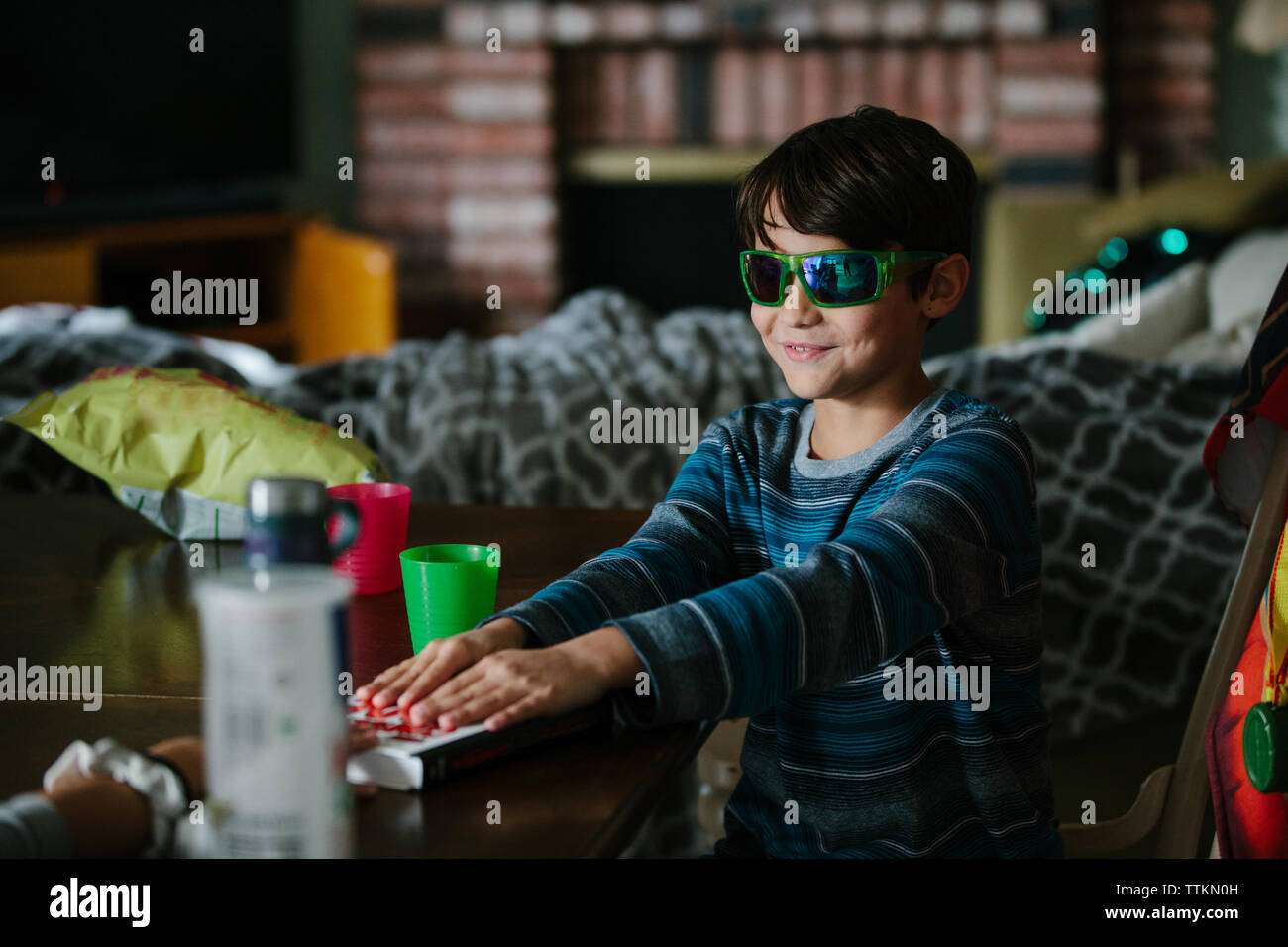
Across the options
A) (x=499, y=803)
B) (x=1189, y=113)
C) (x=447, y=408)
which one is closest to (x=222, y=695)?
(x=499, y=803)

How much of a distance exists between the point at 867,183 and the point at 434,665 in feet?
1.56

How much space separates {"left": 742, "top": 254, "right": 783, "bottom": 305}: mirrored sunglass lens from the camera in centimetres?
102

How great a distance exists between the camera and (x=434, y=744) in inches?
28.9

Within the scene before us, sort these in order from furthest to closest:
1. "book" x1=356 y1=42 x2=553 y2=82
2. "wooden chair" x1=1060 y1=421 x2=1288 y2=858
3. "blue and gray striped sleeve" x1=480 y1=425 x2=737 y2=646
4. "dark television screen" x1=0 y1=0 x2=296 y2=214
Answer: "book" x1=356 y1=42 x2=553 y2=82 → "dark television screen" x1=0 y1=0 x2=296 y2=214 → "wooden chair" x1=1060 y1=421 x2=1288 y2=858 → "blue and gray striped sleeve" x1=480 y1=425 x2=737 y2=646

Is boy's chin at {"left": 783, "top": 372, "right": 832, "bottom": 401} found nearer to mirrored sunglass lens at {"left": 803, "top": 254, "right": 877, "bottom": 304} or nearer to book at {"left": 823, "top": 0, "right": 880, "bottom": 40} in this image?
mirrored sunglass lens at {"left": 803, "top": 254, "right": 877, "bottom": 304}

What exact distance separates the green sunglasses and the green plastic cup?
0.30 metres

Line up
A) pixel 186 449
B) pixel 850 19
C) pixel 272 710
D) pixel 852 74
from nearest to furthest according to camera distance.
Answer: pixel 272 710
pixel 186 449
pixel 850 19
pixel 852 74

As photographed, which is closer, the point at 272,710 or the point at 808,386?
the point at 272,710

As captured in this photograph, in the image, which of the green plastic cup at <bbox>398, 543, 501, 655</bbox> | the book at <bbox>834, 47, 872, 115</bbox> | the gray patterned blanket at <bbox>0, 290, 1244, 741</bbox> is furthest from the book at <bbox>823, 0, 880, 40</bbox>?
the green plastic cup at <bbox>398, 543, 501, 655</bbox>

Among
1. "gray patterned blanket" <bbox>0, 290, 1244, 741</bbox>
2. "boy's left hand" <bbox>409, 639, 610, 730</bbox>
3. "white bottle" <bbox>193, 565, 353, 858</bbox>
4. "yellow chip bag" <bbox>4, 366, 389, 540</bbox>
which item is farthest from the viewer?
"gray patterned blanket" <bbox>0, 290, 1244, 741</bbox>

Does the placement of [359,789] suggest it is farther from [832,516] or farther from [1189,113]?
[1189,113]

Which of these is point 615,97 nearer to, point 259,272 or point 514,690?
point 259,272

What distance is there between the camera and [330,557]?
0.62 m

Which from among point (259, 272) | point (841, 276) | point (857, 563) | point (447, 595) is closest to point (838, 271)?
point (841, 276)
